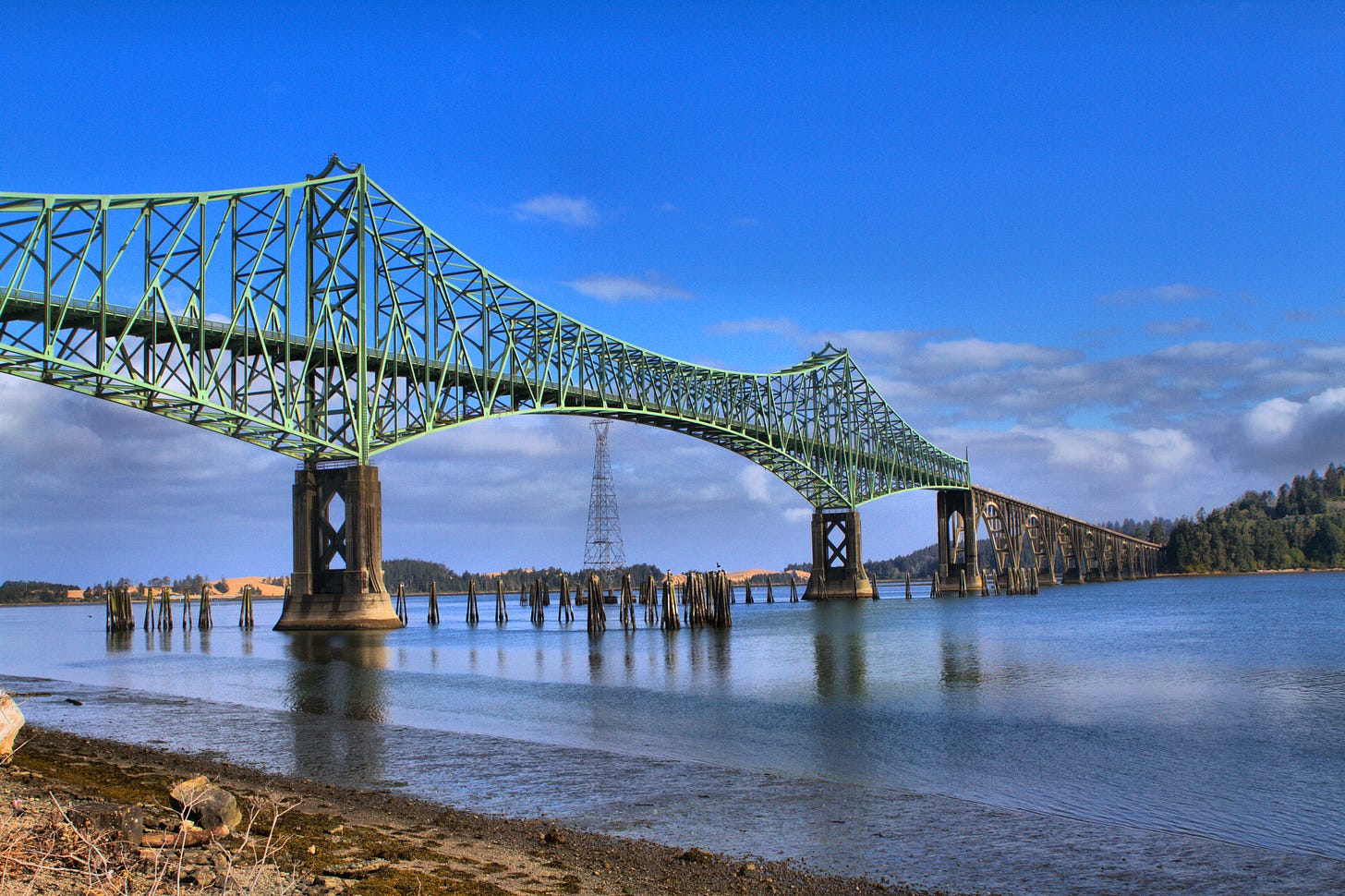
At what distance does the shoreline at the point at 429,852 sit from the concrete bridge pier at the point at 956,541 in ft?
364

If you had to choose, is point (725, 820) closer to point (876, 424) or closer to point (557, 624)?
point (557, 624)

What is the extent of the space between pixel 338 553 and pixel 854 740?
37.6 m

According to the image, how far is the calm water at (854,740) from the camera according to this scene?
1112 cm

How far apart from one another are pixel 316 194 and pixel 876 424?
7008cm

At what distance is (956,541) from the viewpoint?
4973 inches

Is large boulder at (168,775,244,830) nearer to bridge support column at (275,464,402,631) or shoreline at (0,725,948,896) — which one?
shoreline at (0,725,948,896)

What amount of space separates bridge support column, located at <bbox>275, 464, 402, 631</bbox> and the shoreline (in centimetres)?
3767

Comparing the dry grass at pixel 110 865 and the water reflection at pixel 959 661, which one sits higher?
the dry grass at pixel 110 865

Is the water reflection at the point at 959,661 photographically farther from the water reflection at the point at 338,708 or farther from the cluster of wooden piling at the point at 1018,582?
the cluster of wooden piling at the point at 1018,582

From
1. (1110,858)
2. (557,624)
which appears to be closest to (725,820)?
(1110,858)

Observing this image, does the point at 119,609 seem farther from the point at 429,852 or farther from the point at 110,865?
the point at 110,865

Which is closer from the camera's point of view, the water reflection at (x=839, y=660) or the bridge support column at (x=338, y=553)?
the water reflection at (x=839, y=660)

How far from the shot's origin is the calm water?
11125 millimetres

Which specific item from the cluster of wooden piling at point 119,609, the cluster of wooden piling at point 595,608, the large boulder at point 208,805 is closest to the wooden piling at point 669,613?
the cluster of wooden piling at point 595,608
